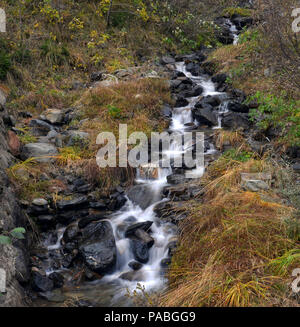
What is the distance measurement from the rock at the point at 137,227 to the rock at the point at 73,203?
937 mm

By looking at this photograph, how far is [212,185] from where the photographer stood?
16.6ft

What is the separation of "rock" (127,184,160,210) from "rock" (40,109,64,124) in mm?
2809

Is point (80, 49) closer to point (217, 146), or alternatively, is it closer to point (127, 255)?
point (217, 146)

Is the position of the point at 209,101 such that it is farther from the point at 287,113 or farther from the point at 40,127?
the point at 40,127

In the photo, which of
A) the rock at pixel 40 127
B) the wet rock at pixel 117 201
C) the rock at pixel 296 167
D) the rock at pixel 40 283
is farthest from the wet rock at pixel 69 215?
the rock at pixel 296 167

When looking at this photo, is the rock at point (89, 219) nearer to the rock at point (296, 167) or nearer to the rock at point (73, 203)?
the rock at point (73, 203)

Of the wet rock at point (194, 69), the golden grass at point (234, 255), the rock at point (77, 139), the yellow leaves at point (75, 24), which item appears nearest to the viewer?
the golden grass at point (234, 255)

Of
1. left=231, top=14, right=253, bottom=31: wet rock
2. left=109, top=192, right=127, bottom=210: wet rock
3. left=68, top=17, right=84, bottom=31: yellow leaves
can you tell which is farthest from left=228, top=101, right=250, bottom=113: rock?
left=231, top=14, right=253, bottom=31: wet rock

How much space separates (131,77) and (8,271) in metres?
6.54

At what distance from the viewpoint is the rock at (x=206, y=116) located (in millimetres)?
7957

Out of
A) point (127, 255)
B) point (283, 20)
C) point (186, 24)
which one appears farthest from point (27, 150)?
point (186, 24)

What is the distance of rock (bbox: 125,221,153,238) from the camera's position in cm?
491

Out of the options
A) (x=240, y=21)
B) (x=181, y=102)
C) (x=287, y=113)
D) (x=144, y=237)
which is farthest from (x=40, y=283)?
(x=240, y=21)

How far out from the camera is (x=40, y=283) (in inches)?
162
